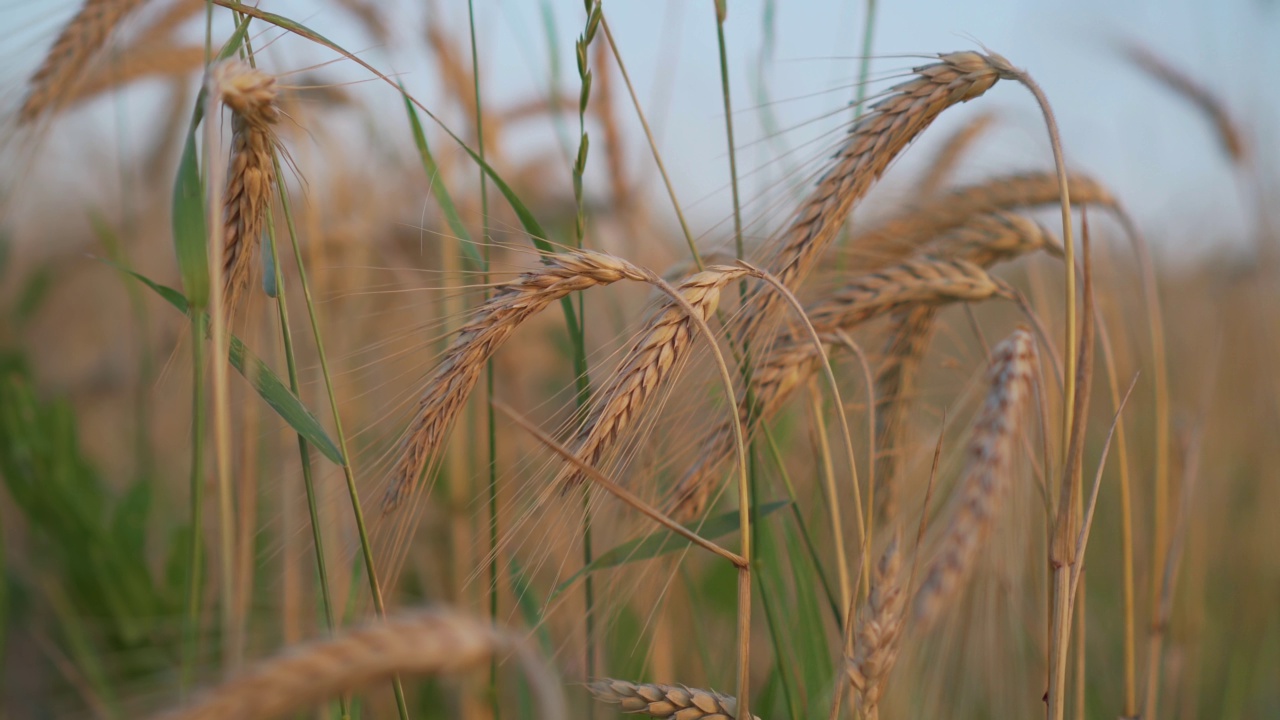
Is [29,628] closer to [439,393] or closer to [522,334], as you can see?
[522,334]

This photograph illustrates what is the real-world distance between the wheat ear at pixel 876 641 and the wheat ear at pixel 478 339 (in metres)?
0.37

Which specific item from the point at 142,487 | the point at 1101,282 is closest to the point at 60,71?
the point at 142,487

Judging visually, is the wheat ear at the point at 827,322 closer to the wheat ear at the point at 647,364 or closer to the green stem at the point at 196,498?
the wheat ear at the point at 647,364

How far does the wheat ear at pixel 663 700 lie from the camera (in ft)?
2.25

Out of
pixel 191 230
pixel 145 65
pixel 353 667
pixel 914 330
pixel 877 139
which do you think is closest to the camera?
pixel 353 667

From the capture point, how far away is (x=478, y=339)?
2.30 feet

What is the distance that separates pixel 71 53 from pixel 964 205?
54.2 inches

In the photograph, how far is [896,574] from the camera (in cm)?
73

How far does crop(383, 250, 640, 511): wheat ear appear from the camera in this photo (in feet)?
2.32

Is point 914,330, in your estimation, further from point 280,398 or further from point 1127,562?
point 280,398

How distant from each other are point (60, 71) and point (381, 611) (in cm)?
101

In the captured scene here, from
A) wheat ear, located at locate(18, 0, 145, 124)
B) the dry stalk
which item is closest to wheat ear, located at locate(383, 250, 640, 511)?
wheat ear, located at locate(18, 0, 145, 124)

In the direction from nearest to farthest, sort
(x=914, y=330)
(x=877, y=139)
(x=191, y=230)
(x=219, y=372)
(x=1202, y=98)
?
(x=219, y=372), (x=191, y=230), (x=877, y=139), (x=914, y=330), (x=1202, y=98)

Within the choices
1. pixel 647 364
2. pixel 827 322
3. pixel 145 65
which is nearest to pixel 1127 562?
pixel 827 322
